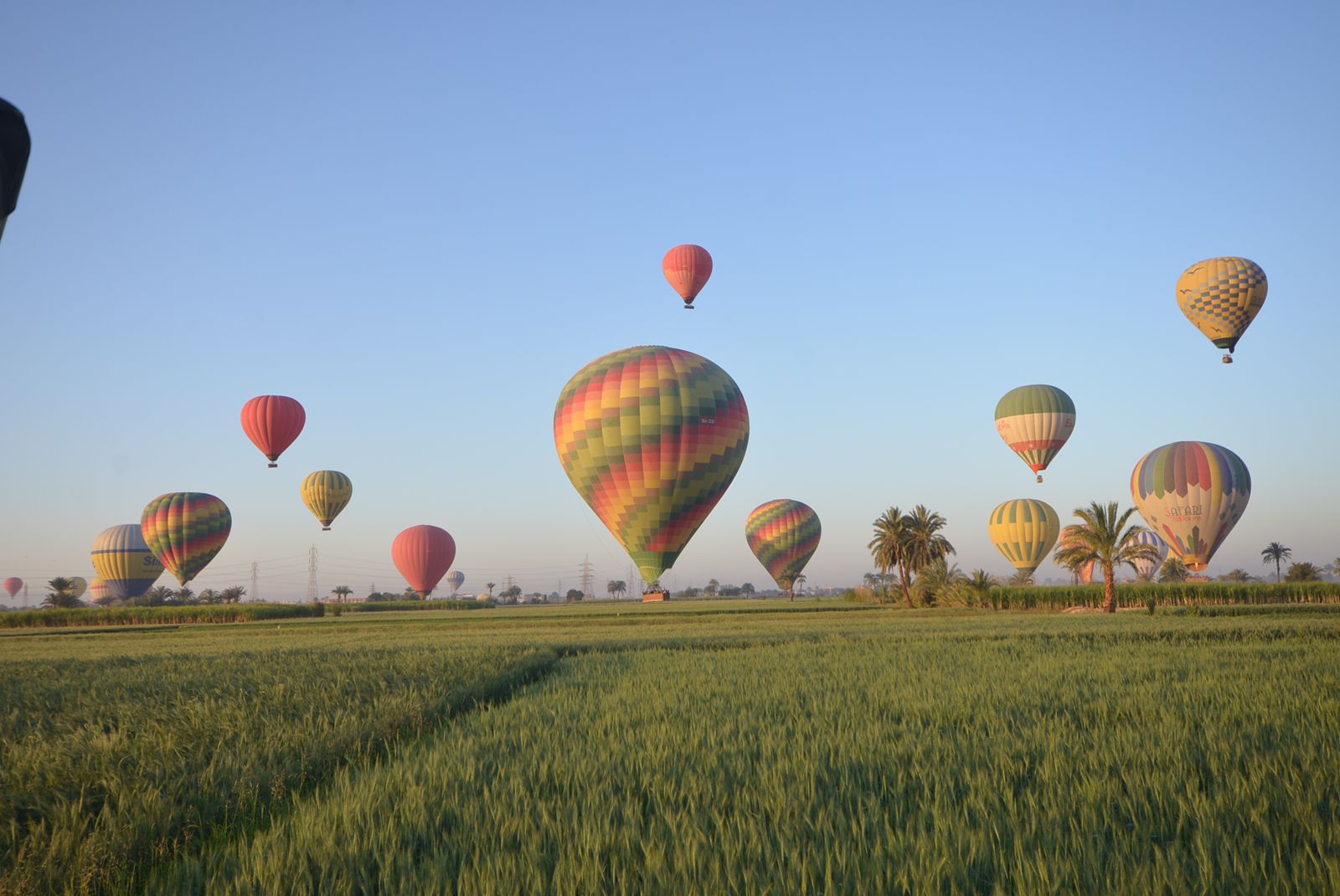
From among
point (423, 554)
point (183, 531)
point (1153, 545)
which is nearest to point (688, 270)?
point (183, 531)

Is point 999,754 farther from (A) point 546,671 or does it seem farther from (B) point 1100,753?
(A) point 546,671

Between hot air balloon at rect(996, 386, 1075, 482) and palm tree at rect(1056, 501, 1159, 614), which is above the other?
hot air balloon at rect(996, 386, 1075, 482)

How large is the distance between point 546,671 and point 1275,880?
15926mm

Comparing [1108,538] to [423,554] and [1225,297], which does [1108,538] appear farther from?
[423,554]

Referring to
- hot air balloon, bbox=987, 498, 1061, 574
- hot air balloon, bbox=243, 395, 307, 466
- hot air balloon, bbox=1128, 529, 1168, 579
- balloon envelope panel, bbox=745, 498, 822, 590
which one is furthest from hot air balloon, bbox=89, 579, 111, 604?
hot air balloon, bbox=1128, 529, 1168, 579

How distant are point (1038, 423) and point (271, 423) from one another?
6048cm

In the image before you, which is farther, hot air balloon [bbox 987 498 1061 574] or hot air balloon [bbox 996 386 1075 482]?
hot air balloon [bbox 987 498 1061 574]

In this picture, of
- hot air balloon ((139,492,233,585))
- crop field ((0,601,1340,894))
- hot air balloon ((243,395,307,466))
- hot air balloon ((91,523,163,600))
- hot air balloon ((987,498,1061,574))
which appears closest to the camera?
crop field ((0,601,1340,894))

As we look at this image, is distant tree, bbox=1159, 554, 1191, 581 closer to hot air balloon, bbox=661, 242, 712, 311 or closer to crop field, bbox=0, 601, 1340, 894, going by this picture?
hot air balloon, bbox=661, 242, 712, 311

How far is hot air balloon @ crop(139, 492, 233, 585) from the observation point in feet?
245

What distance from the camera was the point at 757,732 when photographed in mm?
9227

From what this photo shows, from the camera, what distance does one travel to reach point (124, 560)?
99562 millimetres

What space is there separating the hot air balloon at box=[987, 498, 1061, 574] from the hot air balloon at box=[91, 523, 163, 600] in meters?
101

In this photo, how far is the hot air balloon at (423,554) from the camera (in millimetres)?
99938
